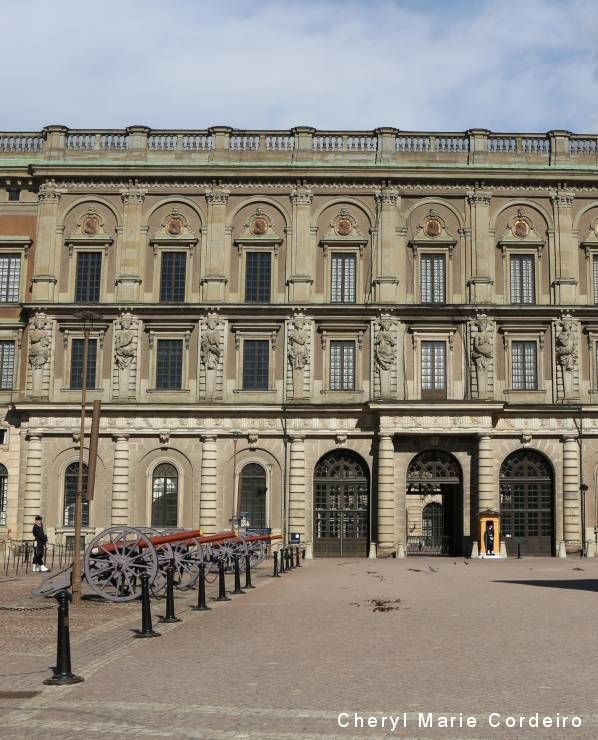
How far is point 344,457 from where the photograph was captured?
47.0m

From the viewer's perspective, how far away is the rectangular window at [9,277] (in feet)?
160

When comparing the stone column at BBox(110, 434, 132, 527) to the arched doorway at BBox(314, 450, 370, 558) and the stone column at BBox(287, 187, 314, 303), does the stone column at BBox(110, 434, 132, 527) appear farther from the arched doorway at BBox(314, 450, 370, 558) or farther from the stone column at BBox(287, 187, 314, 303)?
the stone column at BBox(287, 187, 314, 303)

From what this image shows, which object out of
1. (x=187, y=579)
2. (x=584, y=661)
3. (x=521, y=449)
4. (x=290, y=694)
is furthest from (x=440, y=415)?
(x=290, y=694)

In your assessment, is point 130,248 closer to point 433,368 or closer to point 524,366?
point 433,368

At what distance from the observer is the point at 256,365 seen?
155 feet

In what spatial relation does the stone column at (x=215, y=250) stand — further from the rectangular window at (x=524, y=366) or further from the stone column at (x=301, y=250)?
the rectangular window at (x=524, y=366)

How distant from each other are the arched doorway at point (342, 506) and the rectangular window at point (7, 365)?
1512 cm

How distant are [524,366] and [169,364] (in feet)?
54.6

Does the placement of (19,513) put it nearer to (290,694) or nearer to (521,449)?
(521,449)

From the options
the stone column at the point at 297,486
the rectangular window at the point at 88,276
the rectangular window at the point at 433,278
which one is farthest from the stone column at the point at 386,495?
the rectangular window at the point at 88,276

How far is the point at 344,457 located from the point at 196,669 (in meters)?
33.2

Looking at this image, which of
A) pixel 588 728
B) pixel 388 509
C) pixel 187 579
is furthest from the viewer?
pixel 388 509

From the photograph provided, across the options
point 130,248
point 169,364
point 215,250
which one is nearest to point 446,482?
point 169,364

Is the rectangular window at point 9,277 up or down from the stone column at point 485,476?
up
